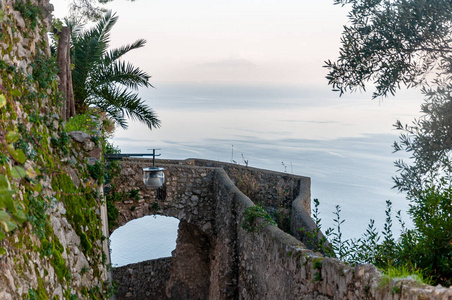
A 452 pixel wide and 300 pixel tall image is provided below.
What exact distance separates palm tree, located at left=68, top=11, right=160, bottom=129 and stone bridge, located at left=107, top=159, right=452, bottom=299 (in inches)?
52.4

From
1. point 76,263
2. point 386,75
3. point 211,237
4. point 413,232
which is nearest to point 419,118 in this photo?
point 386,75

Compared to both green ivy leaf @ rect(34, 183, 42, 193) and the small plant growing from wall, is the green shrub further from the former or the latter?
the small plant growing from wall

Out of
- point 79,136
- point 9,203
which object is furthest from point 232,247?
point 9,203

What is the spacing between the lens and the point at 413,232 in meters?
4.86

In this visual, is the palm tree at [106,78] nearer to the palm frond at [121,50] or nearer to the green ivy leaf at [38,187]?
the palm frond at [121,50]

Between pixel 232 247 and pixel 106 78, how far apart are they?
550 cm

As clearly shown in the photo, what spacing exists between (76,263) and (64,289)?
2.22 ft

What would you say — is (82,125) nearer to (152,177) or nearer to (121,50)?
(152,177)

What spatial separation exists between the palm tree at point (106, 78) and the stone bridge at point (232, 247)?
4.37 ft

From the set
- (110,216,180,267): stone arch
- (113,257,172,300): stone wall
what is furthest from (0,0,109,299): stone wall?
(110,216,180,267): stone arch

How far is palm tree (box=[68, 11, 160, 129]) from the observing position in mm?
11930

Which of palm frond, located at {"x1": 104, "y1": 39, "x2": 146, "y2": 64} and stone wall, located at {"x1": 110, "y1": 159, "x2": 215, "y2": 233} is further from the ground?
palm frond, located at {"x1": 104, "y1": 39, "x2": 146, "y2": 64}

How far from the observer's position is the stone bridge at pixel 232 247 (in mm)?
4965

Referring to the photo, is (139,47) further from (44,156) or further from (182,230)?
(44,156)
